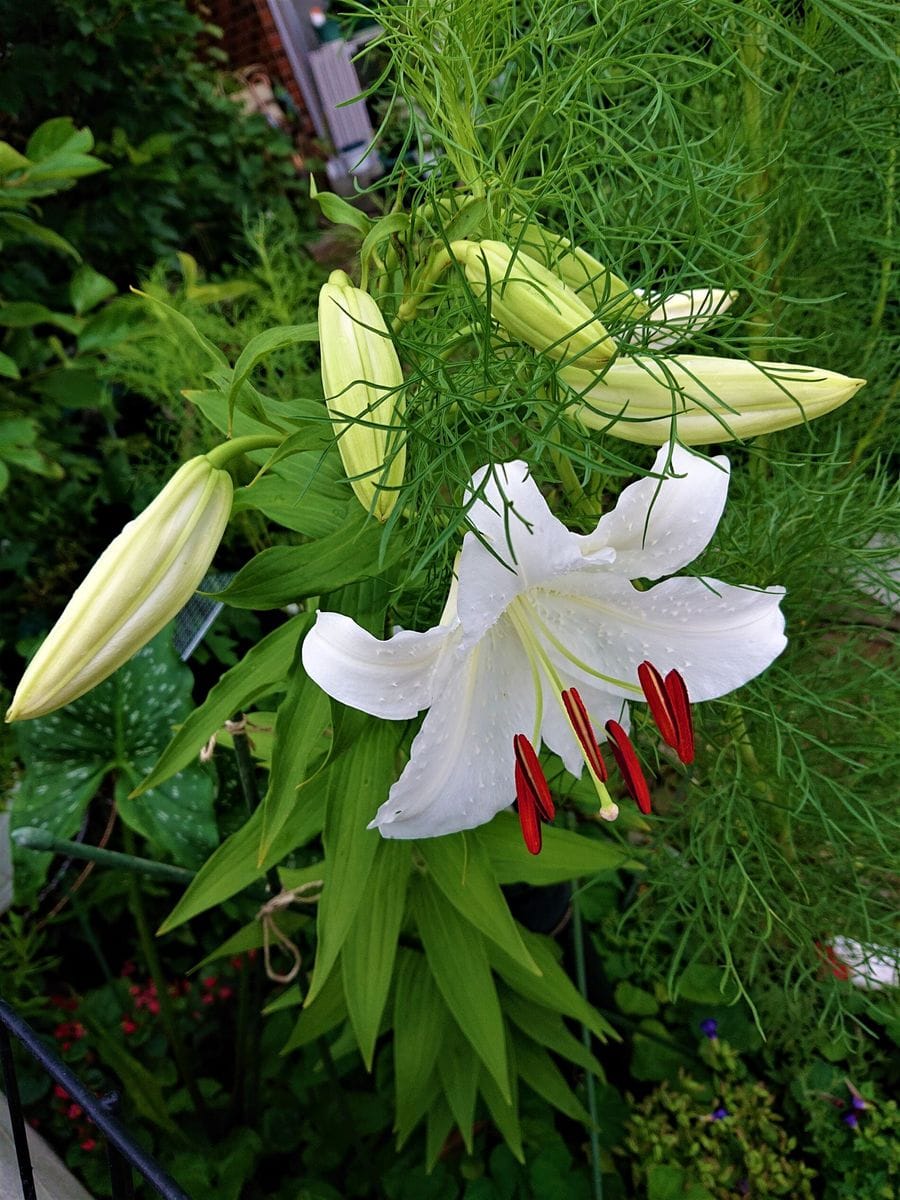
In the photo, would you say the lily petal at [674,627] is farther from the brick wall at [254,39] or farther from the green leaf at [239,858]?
the brick wall at [254,39]

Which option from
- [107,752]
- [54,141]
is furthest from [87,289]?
[107,752]

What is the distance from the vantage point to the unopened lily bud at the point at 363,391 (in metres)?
0.47

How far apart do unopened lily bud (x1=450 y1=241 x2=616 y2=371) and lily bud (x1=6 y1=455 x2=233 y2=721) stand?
177mm

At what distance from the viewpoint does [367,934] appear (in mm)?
755

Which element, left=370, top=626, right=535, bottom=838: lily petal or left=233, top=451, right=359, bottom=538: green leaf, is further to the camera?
left=233, top=451, right=359, bottom=538: green leaf

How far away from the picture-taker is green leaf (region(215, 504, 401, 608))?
53 cm

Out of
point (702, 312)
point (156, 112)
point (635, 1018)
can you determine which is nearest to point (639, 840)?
point (635, 1018)

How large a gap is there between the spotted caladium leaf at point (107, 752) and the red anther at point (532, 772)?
0.62m

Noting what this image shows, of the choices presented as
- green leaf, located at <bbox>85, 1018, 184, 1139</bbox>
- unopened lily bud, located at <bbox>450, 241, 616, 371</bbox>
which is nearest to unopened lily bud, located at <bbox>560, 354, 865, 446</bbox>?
unopened lily bud, located at <bbox>450, 241, 616, 371</bbox>

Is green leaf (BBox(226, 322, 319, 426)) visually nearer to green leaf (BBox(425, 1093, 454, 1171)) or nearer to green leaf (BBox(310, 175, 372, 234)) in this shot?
green leaf (BBox(310, 175, 372, 234))

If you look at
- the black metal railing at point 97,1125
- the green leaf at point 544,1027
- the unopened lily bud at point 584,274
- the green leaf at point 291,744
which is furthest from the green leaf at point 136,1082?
the unopened lily bud at point 584,274

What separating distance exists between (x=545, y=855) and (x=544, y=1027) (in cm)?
25

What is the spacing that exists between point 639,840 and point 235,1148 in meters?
0.69

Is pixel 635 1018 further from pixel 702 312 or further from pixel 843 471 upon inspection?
pixel 702 312
